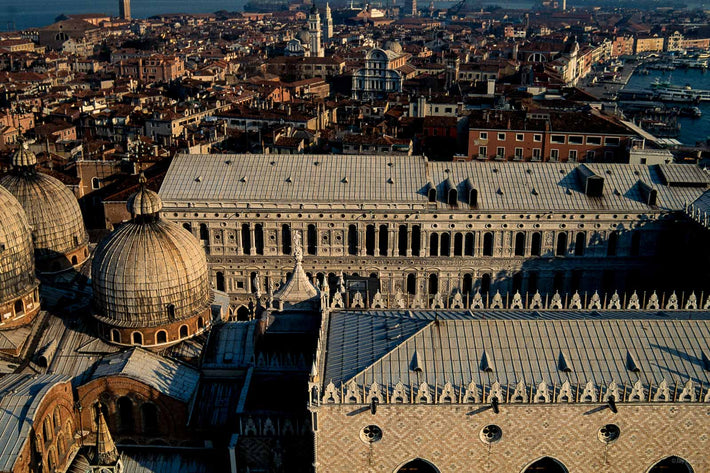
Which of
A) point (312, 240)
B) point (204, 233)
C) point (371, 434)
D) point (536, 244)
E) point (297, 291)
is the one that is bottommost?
point (536, 244)

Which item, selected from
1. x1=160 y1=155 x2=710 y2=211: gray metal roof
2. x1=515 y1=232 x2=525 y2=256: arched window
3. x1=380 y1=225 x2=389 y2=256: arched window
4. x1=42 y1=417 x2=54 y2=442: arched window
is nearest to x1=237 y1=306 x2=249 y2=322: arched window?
x1=160 y1=155 x2=710 y2=211: gray metal roof

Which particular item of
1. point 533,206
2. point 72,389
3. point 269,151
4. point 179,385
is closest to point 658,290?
point 533,206

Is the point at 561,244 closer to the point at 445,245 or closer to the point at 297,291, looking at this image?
the point at 445,245

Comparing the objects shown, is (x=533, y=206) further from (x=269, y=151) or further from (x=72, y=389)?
(x=269, y=151)

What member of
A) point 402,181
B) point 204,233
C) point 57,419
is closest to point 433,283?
point 402,181

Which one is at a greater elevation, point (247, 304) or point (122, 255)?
point (122, 255)

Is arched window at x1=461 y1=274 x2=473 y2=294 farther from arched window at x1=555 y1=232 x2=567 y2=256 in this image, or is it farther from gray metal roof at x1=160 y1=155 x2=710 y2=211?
arched window at x1=555 y1=232 x2=567 y2=256

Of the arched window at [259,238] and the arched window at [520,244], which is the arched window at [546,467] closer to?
the arched window at [520,244]
